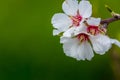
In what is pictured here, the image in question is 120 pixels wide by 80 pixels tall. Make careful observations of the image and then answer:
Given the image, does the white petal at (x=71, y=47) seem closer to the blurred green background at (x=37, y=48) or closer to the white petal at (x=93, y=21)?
the white petal at (x=93, y=21)

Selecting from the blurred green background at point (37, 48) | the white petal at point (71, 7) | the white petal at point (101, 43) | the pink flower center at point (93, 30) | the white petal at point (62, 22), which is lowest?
the blurred green background at point (37, 48)

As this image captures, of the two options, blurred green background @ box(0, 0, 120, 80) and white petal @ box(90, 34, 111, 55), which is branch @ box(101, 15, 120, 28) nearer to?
white petal @ box(90, 34, 111, 55)

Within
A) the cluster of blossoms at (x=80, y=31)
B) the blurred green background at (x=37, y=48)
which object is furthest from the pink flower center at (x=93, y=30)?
the blurred green background at (x=37, y=48)

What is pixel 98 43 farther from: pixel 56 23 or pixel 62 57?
pixel 62 57

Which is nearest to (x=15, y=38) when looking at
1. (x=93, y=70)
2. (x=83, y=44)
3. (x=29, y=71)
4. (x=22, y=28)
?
(x=22, y=28)

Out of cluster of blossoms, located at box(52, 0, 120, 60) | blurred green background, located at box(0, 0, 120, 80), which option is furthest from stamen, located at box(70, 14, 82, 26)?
blurred green background, located at box(0, 0, 120, 80)

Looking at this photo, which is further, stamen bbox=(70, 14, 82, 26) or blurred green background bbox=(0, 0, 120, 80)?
blurred green background bbox=(0, 0, 120, 80)

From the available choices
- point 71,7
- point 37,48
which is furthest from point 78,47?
point 37,48

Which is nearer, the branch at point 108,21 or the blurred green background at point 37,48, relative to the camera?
the branch at point 108,21
